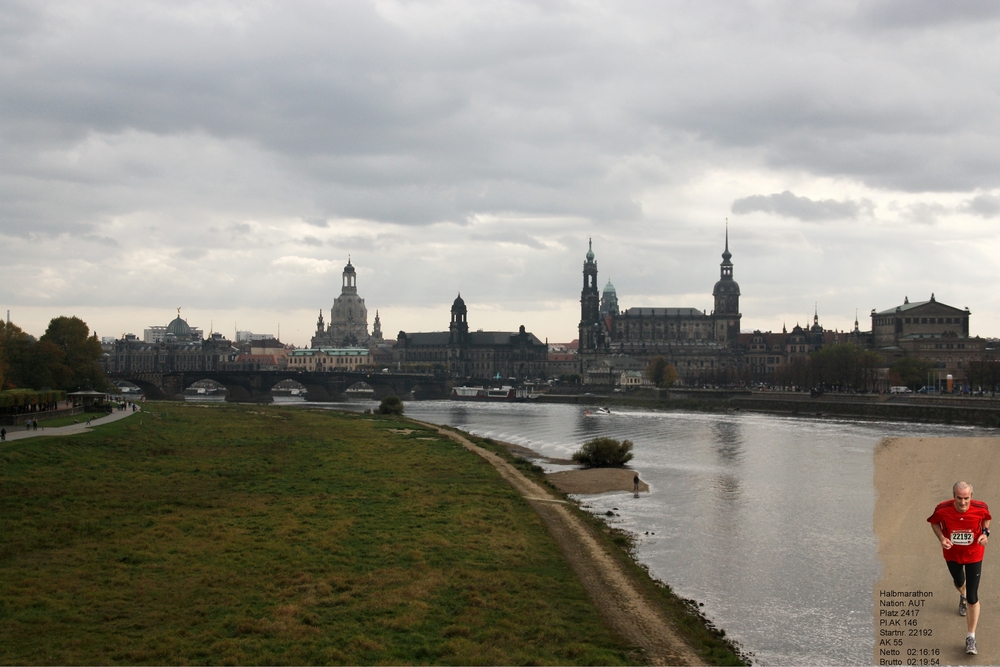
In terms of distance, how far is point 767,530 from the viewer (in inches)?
1479

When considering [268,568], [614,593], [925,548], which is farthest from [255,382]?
[925,548]

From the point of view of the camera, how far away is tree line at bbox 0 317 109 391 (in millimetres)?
93688

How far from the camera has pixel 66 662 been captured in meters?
17.1

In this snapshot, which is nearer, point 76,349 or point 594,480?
point 594,480

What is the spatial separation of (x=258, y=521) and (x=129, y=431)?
28725 mm

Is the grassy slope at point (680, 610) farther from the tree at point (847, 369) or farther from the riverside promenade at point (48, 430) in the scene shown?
the tree at point (847, 369)

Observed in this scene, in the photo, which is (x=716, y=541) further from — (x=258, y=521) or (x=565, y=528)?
(x=258, y=521)

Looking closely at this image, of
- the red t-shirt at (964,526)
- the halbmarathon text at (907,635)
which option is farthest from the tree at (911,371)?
the red t-shirt at (964,526)

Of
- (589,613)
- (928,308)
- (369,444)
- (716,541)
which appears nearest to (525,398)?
(928,308)

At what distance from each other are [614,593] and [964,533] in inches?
591

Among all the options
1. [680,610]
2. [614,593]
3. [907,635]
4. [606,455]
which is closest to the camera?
[907,635]

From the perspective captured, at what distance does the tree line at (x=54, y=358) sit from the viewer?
9369 centimetres

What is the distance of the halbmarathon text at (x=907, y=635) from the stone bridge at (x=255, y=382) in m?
142

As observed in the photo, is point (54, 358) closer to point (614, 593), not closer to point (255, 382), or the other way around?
point (255, 382)
